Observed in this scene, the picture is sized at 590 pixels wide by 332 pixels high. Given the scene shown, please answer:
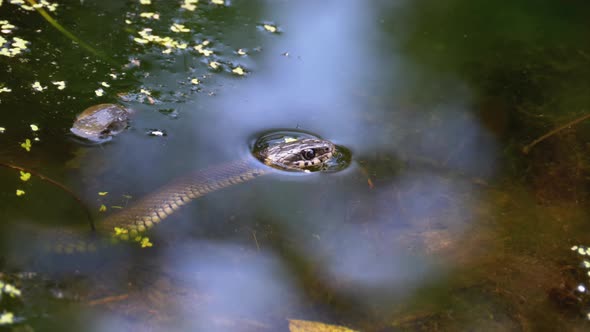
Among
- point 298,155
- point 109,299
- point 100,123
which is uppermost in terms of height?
point 100,123

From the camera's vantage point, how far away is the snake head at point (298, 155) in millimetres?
4940

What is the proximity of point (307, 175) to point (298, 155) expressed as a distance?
22 centimetres

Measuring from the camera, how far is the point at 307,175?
4934 millimetres

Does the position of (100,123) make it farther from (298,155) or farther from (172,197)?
(298,155)

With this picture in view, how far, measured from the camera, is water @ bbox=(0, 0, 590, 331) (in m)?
3.52

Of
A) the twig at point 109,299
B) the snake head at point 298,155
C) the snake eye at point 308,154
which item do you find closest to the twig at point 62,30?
the snake head at point 298,155

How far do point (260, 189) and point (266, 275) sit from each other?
115 cm

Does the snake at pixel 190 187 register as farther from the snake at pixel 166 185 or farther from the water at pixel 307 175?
the water at pixel 307 175

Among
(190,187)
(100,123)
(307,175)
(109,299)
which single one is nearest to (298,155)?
(307,175)

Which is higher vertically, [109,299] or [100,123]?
[100,123]

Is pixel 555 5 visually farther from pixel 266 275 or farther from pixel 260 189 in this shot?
pixel 266 275

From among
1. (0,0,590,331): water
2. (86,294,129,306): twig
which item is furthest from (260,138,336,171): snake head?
(86,294,129,306): twig

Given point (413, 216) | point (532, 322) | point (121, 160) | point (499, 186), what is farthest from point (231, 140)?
point (532, 322)

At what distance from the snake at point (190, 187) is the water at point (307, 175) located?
4.1 inches
